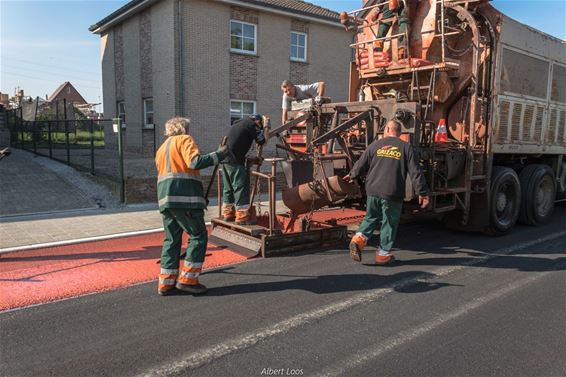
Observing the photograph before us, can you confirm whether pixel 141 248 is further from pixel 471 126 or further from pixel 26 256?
pixel 471 126

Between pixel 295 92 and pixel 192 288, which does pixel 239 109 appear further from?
pixel 192 288

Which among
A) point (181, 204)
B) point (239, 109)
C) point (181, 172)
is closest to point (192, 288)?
point (181, 204)

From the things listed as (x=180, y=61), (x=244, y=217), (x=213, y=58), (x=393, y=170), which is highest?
(x=213, y=58)

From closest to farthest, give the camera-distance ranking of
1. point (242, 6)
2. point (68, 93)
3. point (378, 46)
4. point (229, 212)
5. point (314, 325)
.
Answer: point (314, 325), point (229, 212), point (378, 46), point (242, 6), point (68, 93)

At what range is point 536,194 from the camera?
8.29m

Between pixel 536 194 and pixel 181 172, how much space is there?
676cm

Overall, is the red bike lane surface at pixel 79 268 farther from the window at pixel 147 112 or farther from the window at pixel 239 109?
the window at pixel 147 112

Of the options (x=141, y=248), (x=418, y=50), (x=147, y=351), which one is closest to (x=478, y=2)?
(x=418, y=50)

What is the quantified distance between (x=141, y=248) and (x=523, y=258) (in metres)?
5.22

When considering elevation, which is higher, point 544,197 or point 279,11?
point 279,11

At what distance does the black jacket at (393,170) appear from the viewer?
555 cm

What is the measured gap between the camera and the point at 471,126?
7027mm

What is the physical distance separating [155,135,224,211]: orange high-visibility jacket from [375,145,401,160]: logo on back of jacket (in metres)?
2.18

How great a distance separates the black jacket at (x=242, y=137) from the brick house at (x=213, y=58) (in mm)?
9397
